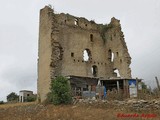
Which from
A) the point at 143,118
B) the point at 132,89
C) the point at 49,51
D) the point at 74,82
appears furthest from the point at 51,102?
the point at 143,118

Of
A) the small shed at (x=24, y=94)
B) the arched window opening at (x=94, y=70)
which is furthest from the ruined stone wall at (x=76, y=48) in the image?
the small shed at (x=24, y=94)

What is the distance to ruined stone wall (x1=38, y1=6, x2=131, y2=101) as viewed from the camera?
27.6 m

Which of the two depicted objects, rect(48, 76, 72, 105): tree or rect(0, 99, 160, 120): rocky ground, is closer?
rect(0, 99, 160, 120): rocky ground

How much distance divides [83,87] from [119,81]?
13.1 feet

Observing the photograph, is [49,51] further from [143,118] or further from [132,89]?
[143,118]

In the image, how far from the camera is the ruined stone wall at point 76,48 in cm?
2759

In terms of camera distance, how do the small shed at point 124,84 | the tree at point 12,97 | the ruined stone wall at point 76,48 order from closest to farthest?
the small shed at point 124,84, the ruined stone wall at point 76,48, the tree at point 12,97

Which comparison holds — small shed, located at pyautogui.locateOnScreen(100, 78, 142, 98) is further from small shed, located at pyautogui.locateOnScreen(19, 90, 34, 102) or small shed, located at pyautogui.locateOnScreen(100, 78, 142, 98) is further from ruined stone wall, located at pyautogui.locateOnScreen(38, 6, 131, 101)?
small shed, located at pyautogui.locateOnScreen(19, 90, 34, 102)

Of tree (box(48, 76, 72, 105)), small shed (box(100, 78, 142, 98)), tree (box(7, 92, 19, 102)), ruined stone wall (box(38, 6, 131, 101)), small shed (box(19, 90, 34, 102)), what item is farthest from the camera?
tree (box(7, 92, 19, 102))

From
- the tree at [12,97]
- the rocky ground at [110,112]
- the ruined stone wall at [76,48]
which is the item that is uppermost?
the ruined stone wall at [76,48]

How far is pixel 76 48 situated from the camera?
30656mm

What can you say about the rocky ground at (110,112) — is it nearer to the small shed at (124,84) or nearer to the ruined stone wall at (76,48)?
the small shed at (124,84)

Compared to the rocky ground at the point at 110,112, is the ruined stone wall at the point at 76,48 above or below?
above

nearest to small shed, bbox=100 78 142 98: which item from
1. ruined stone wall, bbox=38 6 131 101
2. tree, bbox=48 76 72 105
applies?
ruined stone wall, bbox=38 6 131 101
